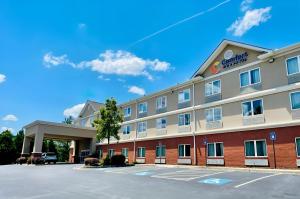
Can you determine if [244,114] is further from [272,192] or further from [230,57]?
[272,192]

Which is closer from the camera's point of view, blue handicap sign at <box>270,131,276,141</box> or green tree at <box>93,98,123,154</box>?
blue handicap sign at <box>270,131,276,141</box>

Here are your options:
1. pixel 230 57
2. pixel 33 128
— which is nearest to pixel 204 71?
pixel 230 57

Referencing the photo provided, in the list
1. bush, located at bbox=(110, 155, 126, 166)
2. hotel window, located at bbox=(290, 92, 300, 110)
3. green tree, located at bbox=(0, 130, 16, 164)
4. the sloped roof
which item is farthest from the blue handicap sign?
green tree, located at bbox=(0, 130, 16, 164)

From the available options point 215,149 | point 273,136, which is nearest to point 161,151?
point 215,149

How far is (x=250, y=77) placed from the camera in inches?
875

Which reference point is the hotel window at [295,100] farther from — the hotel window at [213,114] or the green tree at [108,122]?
the green tree at [108,122]

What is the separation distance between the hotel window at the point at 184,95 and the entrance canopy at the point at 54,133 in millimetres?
17595

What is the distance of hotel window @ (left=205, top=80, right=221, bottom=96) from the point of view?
24766mm

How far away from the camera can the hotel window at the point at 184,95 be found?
27786 millimetres

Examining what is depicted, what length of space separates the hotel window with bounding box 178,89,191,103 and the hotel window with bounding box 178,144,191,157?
4.88 m

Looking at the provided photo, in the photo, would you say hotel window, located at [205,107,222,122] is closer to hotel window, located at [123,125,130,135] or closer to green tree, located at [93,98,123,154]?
green tree, located at [93,98,123,154]

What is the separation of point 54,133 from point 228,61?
24738 mm

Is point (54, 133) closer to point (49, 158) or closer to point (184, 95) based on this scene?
point (49, 158)

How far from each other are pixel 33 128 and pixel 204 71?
24.6 m
